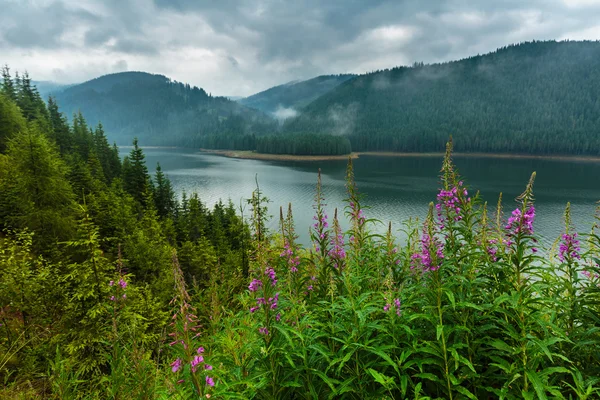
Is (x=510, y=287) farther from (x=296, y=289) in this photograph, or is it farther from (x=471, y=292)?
(x=296, y=289)

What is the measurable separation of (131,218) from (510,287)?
88.0 ft

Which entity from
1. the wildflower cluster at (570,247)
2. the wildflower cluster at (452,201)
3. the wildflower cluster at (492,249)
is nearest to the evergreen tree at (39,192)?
the wildflower cluster at (452,201)

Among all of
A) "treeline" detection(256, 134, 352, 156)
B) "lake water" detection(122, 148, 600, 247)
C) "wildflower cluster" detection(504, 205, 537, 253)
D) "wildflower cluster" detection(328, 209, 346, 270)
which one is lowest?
"lake water" detection(122, 148, 600, 247)

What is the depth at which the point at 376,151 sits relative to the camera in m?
196

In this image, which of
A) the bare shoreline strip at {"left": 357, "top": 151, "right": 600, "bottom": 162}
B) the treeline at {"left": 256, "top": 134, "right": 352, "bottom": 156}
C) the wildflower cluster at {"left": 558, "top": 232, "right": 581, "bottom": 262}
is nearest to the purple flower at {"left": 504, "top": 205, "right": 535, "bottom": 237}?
the wildflower cluster at {"left": 558, "top": 232, "right": 581, "bottom": 262}

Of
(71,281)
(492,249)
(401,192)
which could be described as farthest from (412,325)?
(401,192)

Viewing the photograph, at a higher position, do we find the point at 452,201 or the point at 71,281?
the point at 452,201

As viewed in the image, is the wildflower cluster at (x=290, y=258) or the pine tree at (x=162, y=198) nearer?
the wildflower cluster at (x=290, y=258)

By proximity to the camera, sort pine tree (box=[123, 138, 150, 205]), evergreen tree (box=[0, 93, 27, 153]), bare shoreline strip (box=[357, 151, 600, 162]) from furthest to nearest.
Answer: bare shoreline strip (box=[357, 151, 600, 162]) < pine tree (box=[123, 138, 150, 205]) < evergreen tree (box=[0, 93, 27, 153])

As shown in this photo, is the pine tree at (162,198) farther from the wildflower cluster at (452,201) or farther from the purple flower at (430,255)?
the wildflower cluster at (452,201)

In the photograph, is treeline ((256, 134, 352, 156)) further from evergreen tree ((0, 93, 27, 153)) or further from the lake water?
evergreen tree ((0, 93, 27, 153))

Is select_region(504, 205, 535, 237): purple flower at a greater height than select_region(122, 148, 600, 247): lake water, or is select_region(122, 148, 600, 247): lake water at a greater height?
select_region(504, 205, 535, 237): purple flower

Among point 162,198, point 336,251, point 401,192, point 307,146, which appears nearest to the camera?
point 336,251

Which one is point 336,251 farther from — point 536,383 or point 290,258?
point 536,383
